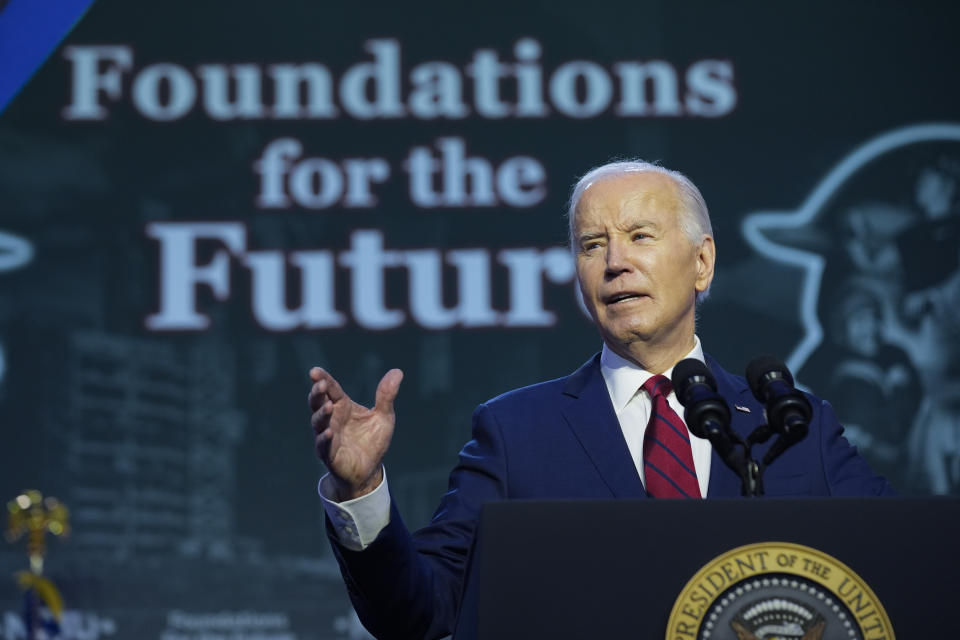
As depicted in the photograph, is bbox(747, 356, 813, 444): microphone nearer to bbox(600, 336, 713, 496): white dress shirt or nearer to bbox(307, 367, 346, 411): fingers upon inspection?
bbox(600, 336, 713, 496): white dress shirt

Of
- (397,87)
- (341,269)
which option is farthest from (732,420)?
(397,87)

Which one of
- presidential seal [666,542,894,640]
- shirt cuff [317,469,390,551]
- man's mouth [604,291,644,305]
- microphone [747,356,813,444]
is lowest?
presidential seal [666,542,894,640]

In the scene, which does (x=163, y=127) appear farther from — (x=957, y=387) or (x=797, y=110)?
(x=957, y=387)

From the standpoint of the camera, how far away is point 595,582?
992mm

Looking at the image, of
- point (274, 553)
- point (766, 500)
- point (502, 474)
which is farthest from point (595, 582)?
point (274, 553)

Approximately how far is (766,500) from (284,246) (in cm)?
294

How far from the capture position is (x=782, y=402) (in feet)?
3.85

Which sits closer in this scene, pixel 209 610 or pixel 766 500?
pixel 766 500

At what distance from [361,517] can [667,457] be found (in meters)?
0.45

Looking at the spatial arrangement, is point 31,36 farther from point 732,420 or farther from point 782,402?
point 782,402

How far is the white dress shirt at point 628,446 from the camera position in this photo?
1.27m

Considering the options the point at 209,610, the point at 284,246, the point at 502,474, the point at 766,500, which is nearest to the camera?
the point at 766,500

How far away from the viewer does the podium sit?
973 millimetres

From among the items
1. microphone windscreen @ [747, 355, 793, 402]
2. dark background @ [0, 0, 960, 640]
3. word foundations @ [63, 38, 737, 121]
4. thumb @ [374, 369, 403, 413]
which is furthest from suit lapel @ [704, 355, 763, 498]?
word foundations @ [63, 38, 737, 121]
